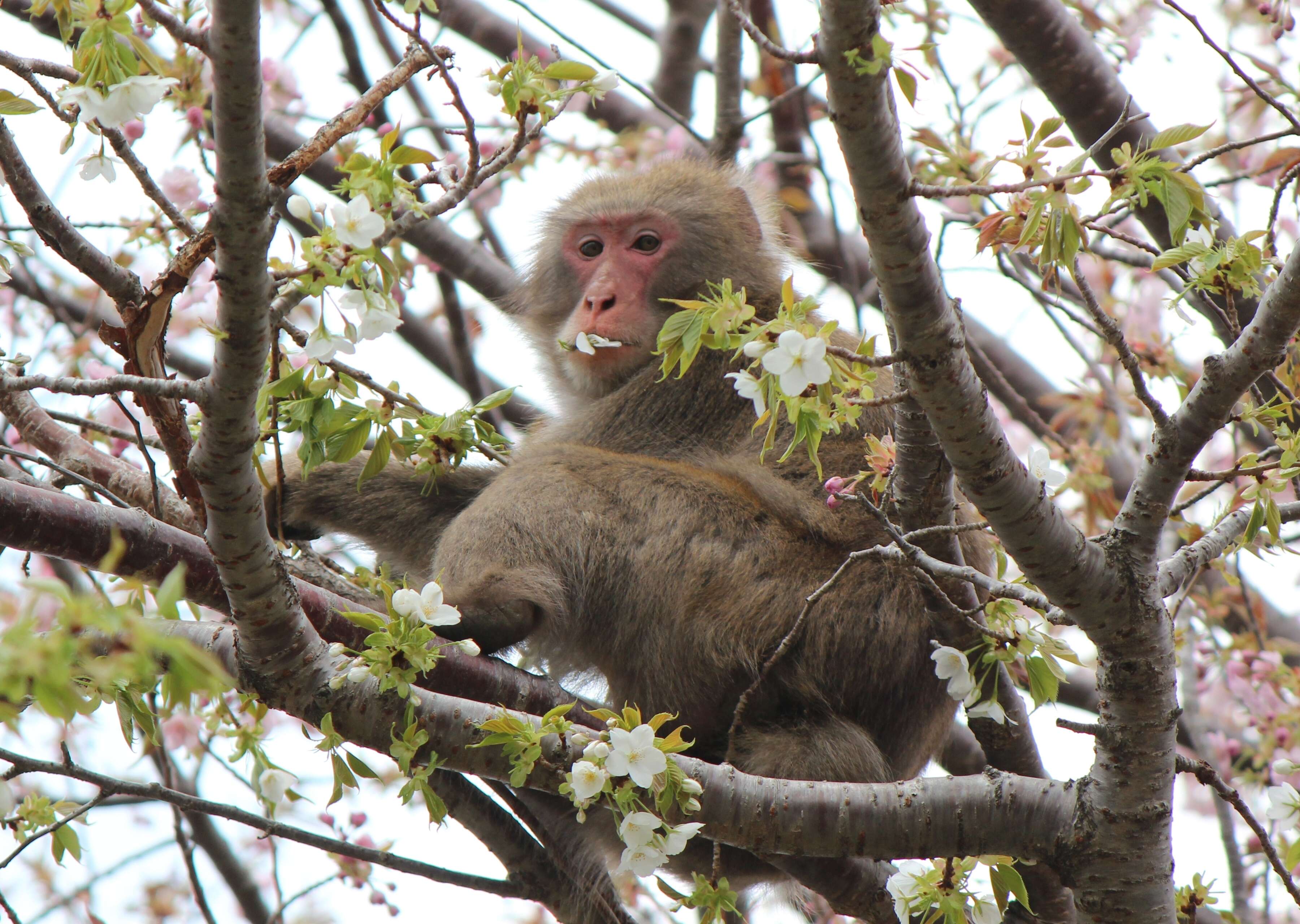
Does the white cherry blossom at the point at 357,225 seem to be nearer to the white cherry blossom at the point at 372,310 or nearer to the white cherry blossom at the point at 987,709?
the white cherry blossom at the point at 372,310

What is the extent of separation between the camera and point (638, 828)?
2.61 metres

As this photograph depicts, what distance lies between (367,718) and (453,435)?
0.79m

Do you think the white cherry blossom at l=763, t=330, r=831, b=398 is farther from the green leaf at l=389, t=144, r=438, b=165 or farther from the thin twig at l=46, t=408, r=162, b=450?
the thin twig at l=46, t=408, r=162, b=450

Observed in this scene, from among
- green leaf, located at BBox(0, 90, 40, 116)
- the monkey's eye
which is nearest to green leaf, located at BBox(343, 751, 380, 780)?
green leaf, located at BBox(0, 90, 40, 116)

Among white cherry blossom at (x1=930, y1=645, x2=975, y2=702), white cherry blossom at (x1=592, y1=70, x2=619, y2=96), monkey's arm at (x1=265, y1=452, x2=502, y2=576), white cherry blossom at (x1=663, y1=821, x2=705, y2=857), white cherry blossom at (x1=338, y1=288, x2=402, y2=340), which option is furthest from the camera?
monkey's arm at (x1=265, y1=452, x2=502, y2=576)

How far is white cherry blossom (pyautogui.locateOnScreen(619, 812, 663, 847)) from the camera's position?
259 cm

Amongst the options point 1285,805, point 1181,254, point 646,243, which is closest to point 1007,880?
point 1285,805

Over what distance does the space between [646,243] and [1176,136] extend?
9.96ft

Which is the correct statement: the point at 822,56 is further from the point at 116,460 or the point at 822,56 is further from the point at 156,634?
the point at 116,460

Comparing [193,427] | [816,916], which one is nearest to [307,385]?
[193,427]

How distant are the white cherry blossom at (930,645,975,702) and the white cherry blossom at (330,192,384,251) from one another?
171 centimetres

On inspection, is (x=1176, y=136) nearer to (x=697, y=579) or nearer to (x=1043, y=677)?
(x=1043, y=677)

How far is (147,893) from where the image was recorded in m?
7.51

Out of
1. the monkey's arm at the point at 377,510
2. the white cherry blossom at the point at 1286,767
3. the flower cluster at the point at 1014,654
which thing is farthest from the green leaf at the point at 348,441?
the white cherry blossom at the point at 1286,767
